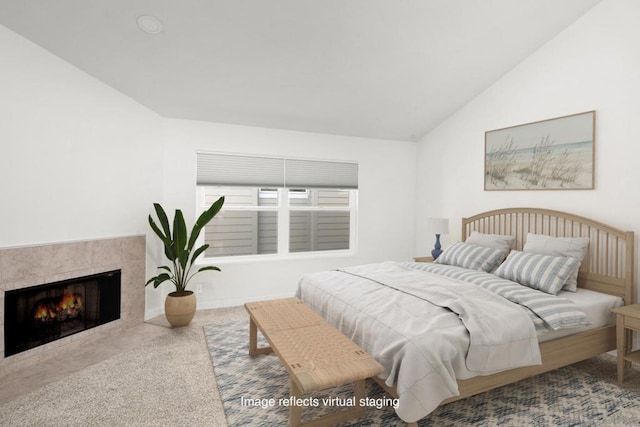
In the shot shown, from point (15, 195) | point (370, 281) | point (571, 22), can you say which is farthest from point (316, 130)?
point (15, 195)

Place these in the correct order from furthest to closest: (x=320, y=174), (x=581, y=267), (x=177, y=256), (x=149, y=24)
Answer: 1. (x=320, y=174)
2. (x=177, y=256)
3. (x=581, y=267)
4. (x=149, y=24)

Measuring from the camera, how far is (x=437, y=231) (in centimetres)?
439

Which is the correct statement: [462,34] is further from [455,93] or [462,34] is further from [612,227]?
[612,227]

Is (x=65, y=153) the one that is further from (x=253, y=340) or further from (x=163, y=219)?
(x=253, y=340)

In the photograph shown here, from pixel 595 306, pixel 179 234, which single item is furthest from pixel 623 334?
pixel 179 234

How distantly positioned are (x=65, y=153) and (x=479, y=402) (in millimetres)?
3597

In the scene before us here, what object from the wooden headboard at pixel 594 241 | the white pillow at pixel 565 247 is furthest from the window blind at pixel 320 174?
the white pillow at pixel 565 247

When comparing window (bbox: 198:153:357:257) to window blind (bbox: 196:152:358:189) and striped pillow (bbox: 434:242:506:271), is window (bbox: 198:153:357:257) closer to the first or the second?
window blind (bbox: 196:152:358:189)

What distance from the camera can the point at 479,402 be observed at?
223 centimetres

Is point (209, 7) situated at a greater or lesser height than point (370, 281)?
greater

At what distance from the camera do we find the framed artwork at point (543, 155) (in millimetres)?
3186

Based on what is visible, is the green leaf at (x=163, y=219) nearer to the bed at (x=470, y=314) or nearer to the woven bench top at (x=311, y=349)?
the woven bench top at (x=311, y=349)

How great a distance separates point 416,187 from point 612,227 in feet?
8.67

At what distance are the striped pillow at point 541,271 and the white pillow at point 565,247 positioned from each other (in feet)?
0.36
